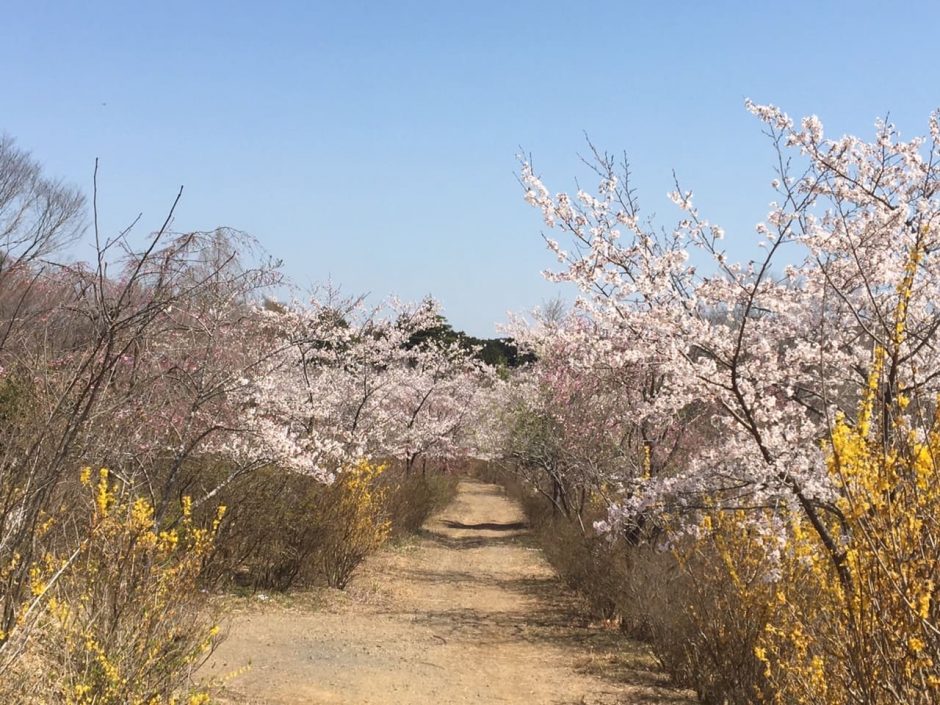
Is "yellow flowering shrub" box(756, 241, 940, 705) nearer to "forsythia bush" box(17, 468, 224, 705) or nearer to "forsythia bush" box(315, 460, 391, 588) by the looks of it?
"forsythia bush" box(17, 468, 224, 705)

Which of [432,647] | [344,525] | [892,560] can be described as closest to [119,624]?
[892,560]

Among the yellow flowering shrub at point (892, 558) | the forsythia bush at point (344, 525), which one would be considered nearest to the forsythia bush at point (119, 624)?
the yellow flowering shrub at point (892, 558)

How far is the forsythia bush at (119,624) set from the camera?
13.7 ft

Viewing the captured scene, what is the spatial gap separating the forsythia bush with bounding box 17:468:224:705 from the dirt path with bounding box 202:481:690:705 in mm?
1522

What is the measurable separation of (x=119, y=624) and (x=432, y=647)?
208 inches

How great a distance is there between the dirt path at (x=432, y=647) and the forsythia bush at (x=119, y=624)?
4.99 feet

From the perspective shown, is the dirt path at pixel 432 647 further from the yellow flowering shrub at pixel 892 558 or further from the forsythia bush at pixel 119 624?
the yellow flowering shrub at pixel 892 558

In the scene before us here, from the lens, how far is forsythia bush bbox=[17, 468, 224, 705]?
4.17 meters

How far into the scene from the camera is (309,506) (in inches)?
441

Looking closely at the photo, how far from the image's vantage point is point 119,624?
4465mm

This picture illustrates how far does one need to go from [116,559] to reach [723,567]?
4.83 metres

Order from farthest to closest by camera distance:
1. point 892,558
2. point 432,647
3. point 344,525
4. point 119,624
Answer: point 344,525
point 432,647
point 119,624
point 892,558

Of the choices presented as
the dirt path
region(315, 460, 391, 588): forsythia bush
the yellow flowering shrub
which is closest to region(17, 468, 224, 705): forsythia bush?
the dirt path

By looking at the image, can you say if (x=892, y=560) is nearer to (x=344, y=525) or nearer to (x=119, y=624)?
(x=119, y=624)
